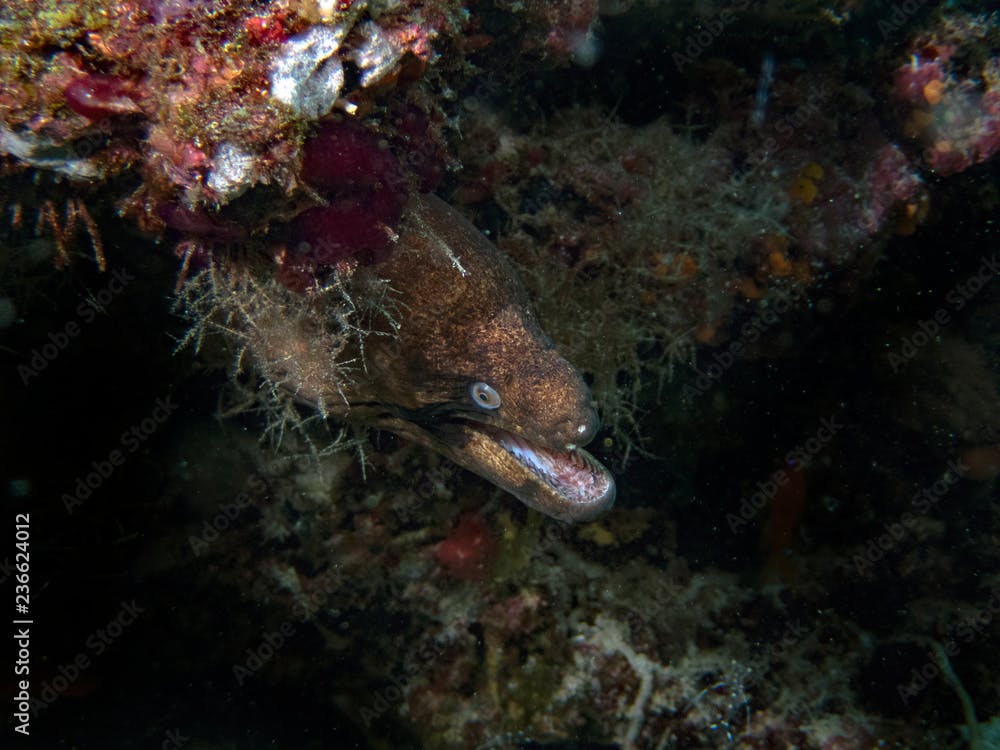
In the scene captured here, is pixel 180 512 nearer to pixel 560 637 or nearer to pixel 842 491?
pixel 560 637

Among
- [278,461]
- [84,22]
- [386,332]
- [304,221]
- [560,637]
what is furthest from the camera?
[560,637]

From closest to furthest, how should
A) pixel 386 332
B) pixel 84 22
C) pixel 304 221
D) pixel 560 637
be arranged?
1. pixel 84 22
2. pixel 304 221
3. pixel 386 332
4. pixel 560 637

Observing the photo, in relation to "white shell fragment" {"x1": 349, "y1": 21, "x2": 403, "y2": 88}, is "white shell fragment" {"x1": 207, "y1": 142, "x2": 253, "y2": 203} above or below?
below

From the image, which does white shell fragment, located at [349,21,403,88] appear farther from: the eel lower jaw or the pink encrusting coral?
the pink encrusting coral

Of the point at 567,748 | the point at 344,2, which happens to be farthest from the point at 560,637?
the point at 344,2

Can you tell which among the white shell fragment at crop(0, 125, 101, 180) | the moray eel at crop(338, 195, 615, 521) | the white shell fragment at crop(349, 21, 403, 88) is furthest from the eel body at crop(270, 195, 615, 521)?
the white shell fragment at crop(0, 125, 101, 180)
